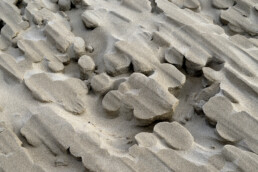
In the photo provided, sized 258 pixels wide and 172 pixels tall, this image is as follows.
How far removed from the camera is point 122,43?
60.4 inches

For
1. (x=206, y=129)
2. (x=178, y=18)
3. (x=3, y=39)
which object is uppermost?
(x=178, y=18)

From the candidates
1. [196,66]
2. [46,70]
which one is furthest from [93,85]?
[196,66]

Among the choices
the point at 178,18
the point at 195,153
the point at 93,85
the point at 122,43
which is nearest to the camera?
the point at 195,153

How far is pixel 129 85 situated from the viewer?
137 centimetres

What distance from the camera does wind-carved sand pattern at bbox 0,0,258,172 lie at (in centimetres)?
118

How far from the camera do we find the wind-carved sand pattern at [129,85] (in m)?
1.18

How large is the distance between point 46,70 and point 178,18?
1.98 ft

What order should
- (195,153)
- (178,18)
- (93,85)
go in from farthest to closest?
(178,18)
(93,85)
(195,153)

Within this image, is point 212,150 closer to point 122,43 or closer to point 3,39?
point 122,43

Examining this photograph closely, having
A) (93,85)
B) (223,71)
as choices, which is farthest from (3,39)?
(223,71)

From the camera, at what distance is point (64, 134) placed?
1.24m

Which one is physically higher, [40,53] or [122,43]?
[122,43]

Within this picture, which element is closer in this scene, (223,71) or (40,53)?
→ (223,71)

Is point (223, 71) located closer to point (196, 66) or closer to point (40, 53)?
point (196, 66)
